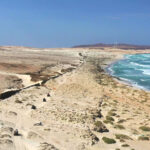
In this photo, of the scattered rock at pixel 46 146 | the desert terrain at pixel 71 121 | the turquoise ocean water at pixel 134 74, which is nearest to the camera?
the scattered rock at pixel 46 146

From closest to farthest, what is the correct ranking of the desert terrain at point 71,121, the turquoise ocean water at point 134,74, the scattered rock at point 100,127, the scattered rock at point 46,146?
1. the scattered rock at point 46,146
2. the desert terrain at point 71,121
3. the scattered rock at point 100,127
4. the turquoise ocean water at point 134,74

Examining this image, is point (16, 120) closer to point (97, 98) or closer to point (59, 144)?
point (59, 144)

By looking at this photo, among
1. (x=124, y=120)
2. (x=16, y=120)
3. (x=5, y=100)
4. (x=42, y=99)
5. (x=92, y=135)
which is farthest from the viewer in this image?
(x=42, y=99)

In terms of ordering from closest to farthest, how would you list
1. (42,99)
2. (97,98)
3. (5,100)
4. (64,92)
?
1. (5,100)
2. (42,99)
3. (97,98)
4. (64,92)

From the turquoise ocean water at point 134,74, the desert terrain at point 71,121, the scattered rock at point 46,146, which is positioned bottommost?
the turquoise ocean water at point 134,74

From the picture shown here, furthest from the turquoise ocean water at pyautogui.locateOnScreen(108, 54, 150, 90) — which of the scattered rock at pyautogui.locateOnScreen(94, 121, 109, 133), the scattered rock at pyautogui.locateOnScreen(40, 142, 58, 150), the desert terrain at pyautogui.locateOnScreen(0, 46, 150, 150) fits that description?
the scattered rock at pyautogui.locateOnScreen(40, 142, 58, 150)

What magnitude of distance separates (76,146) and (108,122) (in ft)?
20.4

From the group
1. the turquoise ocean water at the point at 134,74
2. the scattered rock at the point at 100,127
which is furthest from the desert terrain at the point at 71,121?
the turquoise ocean water at the point at 134,74

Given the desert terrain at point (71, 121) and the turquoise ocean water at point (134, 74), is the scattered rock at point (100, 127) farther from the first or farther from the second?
the turquoise ocean water at point (134, 74)

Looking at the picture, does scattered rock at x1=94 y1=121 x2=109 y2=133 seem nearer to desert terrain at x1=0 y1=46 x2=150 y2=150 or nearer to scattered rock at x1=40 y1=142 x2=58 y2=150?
desert terrain at x1=0 y1=46 x2=150 y2=150

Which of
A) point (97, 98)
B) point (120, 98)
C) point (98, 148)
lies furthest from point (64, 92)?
point (98, 148)

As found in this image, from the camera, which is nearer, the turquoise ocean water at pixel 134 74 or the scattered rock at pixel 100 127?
the scattered rock at pixel 100 127

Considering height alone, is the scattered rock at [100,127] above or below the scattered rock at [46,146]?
below

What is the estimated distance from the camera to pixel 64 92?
122ft
